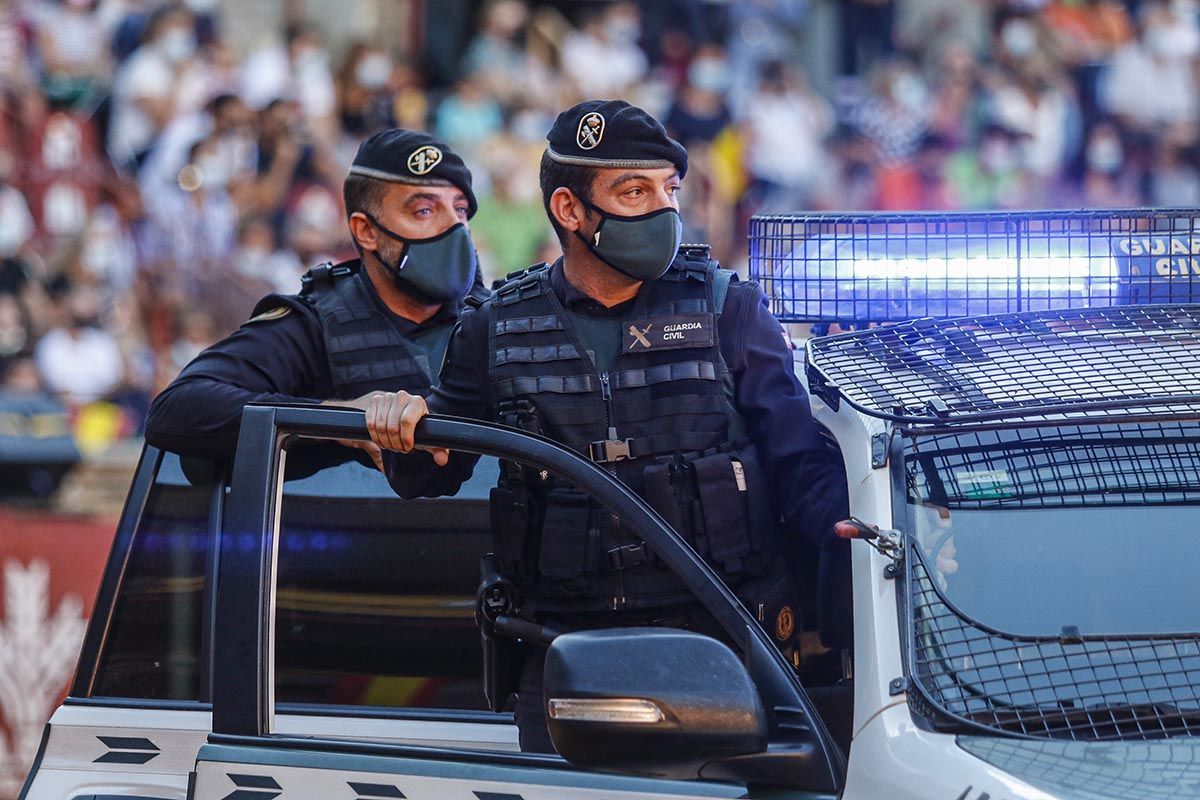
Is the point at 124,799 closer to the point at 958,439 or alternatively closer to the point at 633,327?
the point at 633,327

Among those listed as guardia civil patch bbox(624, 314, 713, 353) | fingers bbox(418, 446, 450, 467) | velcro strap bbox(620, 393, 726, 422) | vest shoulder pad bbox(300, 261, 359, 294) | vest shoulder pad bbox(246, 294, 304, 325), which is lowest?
fingers bbox(418, 446, 450, 467)

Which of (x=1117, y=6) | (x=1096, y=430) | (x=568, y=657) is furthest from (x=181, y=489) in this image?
(x=1117, y=6)

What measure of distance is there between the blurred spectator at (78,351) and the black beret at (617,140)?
6.92 meters

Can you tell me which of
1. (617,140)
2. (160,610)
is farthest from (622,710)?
(160,610)

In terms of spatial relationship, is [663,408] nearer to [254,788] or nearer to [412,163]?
[254,788]

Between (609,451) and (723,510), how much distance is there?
0.73 feet

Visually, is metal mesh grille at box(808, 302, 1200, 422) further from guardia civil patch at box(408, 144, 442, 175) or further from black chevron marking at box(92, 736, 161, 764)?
guardia civil patch at box(408, 144, 442, 175)

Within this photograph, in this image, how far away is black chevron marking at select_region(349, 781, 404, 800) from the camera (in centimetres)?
269

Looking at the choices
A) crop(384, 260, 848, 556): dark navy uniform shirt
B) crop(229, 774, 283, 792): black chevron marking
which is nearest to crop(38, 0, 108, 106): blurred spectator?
crop(384, 260, 848, 556): dark navy uniform shirt

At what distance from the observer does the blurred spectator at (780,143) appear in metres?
12.1

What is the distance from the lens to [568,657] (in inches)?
90.5

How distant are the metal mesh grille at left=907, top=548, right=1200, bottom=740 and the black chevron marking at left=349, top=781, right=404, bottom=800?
813 mm

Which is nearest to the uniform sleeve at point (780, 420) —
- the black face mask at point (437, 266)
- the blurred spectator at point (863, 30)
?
the black face mask at point (437, 266)

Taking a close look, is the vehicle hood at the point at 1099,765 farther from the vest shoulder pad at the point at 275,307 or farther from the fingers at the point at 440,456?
the vest shoulder pad at the point at 275,307
